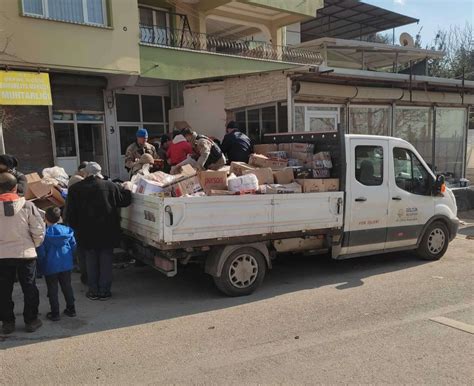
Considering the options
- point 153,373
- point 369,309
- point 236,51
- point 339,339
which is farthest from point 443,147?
point 153,373

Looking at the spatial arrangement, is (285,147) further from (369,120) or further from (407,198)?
(369,120)

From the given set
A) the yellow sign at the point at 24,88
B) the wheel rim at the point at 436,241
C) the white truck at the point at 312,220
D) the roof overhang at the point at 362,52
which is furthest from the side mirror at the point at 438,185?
the roof overhang at the point at 362,52

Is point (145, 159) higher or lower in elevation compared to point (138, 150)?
lower

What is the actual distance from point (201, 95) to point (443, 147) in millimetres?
8285

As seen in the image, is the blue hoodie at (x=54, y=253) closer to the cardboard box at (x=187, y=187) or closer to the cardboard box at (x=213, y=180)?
the cardboard box at (x=187, y=187)

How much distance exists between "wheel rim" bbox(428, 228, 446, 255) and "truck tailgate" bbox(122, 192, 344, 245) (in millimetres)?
2062

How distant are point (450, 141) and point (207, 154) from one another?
1141cm

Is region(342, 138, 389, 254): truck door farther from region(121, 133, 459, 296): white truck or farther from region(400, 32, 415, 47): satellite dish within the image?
region(400, 32, 415, 47): satellite dish

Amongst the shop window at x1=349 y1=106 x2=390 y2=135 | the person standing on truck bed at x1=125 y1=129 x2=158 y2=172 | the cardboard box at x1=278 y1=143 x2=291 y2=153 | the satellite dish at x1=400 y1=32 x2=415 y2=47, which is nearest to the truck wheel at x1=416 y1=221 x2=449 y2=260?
the cardboard box at x1=278 y1=143 x2=291 y2=153

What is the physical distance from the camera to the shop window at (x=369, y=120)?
12891 mm

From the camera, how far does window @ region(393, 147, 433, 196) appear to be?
7.04 metres

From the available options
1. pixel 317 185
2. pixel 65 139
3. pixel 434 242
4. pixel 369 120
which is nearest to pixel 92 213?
pixel 317 185

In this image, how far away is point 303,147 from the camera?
7102mm

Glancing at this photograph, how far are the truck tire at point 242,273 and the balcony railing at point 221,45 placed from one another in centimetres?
1076
